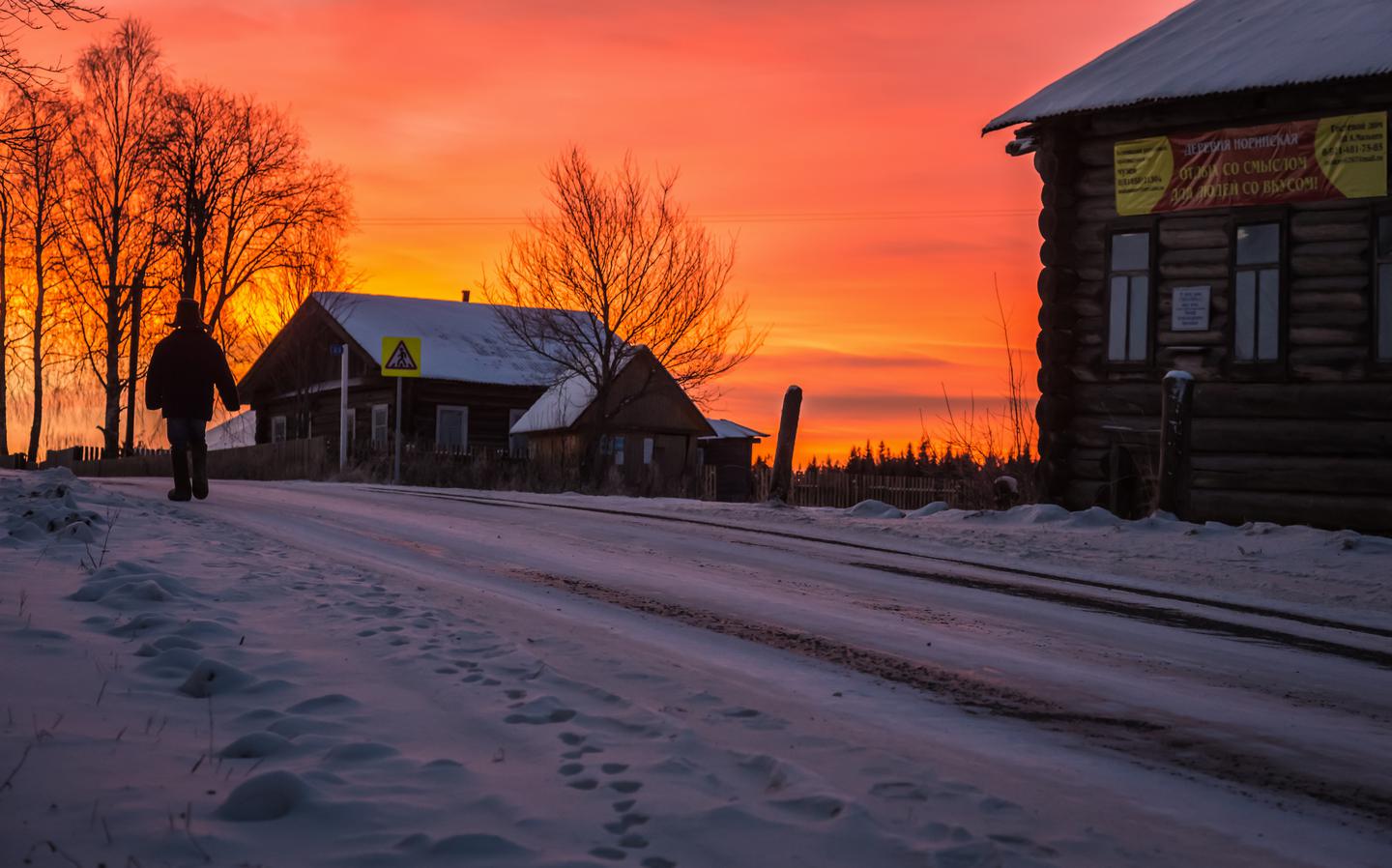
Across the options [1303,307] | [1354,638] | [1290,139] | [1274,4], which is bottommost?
[1354,638]

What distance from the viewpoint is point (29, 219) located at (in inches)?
1362

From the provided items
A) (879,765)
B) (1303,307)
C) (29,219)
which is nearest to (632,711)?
(879,765)

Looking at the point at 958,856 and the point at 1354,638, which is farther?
the point at 1354,638

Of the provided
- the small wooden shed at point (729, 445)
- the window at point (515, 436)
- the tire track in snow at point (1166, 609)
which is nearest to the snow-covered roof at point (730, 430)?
the small wooden shed at point (729, 445)

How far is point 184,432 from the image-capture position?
42.1 feet

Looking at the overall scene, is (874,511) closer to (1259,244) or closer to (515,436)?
(1259,244)

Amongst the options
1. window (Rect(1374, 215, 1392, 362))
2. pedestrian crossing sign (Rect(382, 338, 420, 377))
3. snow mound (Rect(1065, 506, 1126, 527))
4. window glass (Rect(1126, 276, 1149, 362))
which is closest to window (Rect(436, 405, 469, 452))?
pedestrian crossing sign (Rect(382, 338, 420, 377))

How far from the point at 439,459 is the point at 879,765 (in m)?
26.6

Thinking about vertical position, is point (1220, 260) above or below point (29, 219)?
below

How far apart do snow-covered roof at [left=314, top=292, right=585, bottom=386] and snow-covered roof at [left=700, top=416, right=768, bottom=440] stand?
42.7 feet

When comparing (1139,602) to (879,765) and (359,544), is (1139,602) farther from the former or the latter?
(359,544)

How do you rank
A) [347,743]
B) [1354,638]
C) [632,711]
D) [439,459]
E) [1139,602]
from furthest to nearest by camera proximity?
[439,459], [1139,602], [1354,638], [632,711], [347,743]

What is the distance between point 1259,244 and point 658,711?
42.8ft

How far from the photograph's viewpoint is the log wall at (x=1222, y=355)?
14.1m
